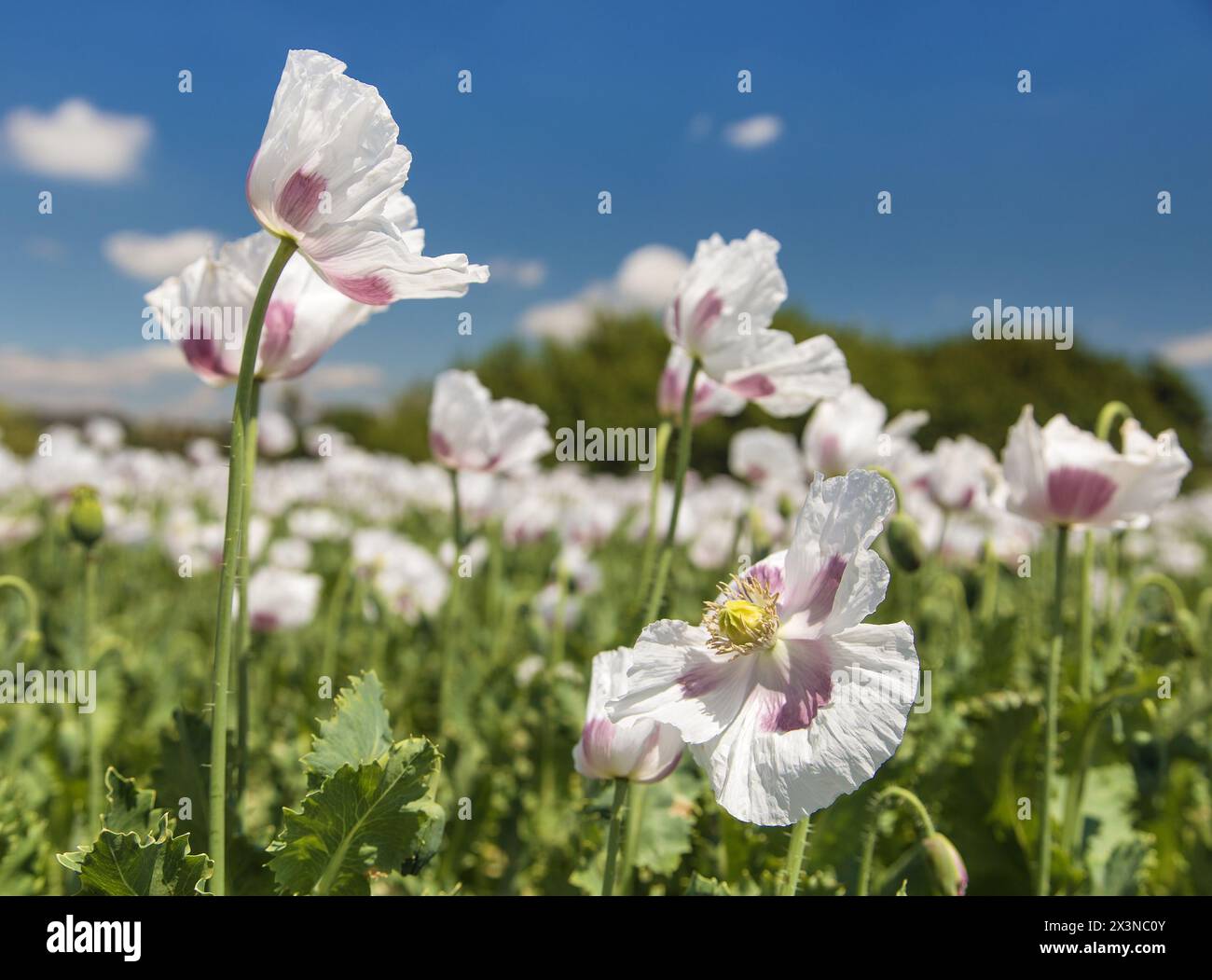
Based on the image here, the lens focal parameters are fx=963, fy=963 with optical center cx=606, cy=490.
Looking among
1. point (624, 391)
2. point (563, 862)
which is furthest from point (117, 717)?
point (624, 391)

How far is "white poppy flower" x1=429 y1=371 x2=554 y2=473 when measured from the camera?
2.15 m

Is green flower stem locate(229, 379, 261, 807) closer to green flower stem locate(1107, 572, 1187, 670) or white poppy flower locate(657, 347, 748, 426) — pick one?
white poppy flower locate(657, 347, 748, 426)

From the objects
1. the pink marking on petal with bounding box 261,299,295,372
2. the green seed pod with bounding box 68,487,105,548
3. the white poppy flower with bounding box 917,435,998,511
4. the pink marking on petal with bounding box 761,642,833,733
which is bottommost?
the pink marking on petal with bounding box 761,642,833,733

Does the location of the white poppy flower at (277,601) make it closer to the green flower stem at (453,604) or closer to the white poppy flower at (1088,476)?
the green flower stem at (453,604)

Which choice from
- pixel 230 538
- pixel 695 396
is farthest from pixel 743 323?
pixel 230 538

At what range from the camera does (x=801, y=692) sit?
96 centimetres

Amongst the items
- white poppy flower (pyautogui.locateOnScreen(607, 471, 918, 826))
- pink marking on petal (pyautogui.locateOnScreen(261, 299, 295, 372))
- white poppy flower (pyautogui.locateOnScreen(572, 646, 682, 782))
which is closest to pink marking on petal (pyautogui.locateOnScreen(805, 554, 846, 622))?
white poppy flower (pyautogui.locateOnScreen(607, 471, 918, 826))

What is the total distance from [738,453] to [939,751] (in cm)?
120

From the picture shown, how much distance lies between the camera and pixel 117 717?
8.61ft

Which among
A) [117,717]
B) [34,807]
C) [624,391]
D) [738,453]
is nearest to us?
[34,807]

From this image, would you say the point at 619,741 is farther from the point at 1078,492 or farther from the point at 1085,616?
the point at 1085,616

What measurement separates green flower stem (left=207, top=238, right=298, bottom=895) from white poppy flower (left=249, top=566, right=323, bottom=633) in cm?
196
